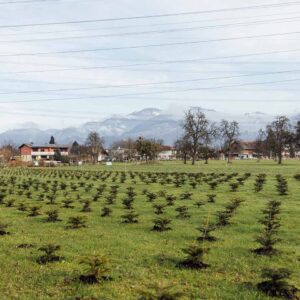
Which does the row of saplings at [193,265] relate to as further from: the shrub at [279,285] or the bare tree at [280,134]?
the bare tree at [280,134]

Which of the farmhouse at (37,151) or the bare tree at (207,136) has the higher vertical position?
the bare tree at (207,136)

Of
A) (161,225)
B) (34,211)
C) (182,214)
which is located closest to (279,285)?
(161,225)

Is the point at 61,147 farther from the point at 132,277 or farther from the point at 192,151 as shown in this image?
the point at 132,277

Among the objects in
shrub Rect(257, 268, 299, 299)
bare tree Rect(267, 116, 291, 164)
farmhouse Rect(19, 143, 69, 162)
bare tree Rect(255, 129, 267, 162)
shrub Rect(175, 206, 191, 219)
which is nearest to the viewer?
shrub Rect(257, 268, 299, 299)

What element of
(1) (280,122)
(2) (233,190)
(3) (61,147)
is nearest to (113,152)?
(3) (61,147)

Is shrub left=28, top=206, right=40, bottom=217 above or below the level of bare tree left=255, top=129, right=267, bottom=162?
below

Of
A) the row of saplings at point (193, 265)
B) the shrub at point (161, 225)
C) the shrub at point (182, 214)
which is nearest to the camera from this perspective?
the row of saplings at point (193, 265)

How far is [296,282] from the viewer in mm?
8984

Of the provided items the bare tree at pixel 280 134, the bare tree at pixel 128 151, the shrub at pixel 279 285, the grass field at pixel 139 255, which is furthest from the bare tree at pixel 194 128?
the shrub at pixel 279 285

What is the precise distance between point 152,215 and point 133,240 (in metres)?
4.94

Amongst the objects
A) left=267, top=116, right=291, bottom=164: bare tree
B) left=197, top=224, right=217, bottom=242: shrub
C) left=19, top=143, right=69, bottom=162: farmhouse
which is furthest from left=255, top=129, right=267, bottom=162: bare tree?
left=197, top=224, right=217, bottom=242: shrub

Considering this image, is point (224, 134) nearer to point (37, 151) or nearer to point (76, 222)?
point (37, 151)

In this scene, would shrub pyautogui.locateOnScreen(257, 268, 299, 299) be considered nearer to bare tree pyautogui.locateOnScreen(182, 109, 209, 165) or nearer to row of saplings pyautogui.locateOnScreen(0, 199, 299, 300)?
row of saplings pyautogui.locateOnScreen(0, 199, 299, 300)

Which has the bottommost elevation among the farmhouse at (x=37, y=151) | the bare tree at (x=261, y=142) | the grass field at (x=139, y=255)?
the grass field at (x=139, y=255)
